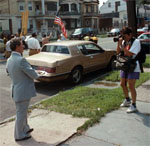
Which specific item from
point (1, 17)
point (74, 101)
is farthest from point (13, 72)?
point (1, 17)

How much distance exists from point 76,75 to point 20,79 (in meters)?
4.70

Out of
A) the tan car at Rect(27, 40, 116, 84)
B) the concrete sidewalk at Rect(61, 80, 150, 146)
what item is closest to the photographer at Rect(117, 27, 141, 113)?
the concrete sidewalk at Rect(61, 80, 150, 146)

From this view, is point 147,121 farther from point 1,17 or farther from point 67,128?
point 1,17

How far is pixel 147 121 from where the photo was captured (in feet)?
15.2

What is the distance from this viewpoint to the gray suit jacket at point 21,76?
378 centimetres

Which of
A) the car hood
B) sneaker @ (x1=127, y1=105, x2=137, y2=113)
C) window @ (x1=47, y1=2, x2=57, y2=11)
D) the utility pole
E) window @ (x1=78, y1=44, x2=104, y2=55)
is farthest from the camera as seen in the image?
window @ (x1=47, y1=2, x2=57, y2=11)

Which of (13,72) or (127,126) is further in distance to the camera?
(127,126)

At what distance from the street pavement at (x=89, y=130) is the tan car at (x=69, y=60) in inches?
94.7

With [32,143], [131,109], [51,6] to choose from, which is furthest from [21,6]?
[32,143]

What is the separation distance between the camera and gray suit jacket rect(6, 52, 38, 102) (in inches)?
149

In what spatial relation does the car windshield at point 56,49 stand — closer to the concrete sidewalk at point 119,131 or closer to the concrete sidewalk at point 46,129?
the concrete sidewalk at point 46,129

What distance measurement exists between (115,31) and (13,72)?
37.9m

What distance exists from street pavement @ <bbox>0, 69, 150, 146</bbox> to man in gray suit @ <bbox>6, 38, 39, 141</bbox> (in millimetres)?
390

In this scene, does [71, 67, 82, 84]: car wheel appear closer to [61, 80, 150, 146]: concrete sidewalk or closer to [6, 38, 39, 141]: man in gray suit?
[61, 80, 150, 146]: concrete sidewalk
